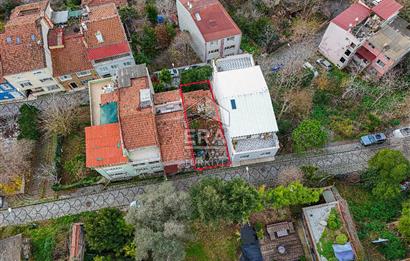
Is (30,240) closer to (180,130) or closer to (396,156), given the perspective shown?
(180,130)

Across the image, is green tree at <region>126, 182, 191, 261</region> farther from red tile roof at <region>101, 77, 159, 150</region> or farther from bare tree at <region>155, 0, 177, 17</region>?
bare tree at <region>155, 0, 177, 17</region>

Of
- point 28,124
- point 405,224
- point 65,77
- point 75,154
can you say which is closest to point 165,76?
point 65,77

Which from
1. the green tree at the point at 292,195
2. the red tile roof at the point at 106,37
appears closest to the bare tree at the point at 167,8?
the red tile roof at the point at 106,37

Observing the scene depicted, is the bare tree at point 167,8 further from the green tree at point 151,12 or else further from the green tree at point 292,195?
the green tree at point 292,195

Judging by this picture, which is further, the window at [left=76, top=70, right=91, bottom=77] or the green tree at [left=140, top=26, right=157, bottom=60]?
the green tree at [left=140, top=26, right=157, bottom=60]

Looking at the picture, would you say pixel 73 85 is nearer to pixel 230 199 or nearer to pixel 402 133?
pixel 230 199

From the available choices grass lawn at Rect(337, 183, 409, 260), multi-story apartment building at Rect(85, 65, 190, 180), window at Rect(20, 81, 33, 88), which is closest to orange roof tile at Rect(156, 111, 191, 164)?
multi-story apartment building at Rect(85, 65, 190, 180)
